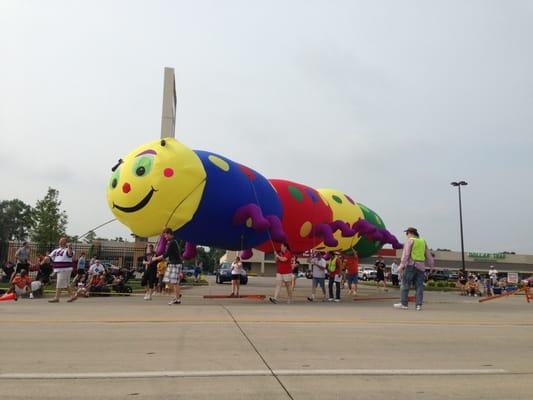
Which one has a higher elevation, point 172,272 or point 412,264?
point 412,264

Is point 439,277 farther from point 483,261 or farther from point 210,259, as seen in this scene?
point 210,259

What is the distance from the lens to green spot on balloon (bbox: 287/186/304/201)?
1850 centimetres

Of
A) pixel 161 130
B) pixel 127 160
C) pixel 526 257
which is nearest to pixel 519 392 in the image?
pixel 127 160

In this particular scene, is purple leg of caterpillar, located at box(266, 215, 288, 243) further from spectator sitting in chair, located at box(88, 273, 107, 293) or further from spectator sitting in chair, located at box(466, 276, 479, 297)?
spectator sitting in chair, located at box(466, 276, 479, 297)

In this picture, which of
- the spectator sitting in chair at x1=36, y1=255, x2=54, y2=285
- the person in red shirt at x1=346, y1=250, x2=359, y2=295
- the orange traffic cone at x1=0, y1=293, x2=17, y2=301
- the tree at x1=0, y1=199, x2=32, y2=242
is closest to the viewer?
the orange traffic cone at x1=0, y1=293, x2=17, y2=301

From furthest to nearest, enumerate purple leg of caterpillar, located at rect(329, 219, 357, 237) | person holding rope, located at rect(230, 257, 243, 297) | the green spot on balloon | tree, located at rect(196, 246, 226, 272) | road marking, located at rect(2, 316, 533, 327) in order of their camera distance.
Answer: tree, located at rect(196, 246, 226, 272) → purple leg of caterpillar, located at rect(329, 219, 357, 237) → the green spot on balloon → person holding rope, located at rect(230, 257, 243, 297) → road marking, located at rect(2, 316, 533, 327)

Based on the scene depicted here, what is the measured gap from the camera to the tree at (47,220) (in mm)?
37031

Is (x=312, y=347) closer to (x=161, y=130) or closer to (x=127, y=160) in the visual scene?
(x=127, y=160)

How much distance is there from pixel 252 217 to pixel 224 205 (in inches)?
34.4

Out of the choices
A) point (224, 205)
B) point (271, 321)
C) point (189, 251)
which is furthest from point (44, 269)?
point (271, 321)

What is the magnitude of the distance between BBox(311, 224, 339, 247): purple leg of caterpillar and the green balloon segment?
14.5 ft

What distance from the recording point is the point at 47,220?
37781 mm

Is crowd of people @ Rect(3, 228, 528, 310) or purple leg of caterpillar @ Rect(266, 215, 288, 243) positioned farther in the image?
purple leg of caterpillar @ Rect(266, 215, 288, 243)

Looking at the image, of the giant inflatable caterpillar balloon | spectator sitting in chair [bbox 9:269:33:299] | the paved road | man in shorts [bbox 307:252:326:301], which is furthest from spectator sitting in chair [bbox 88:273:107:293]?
man in shorts [bbox 307:252:326:301]
